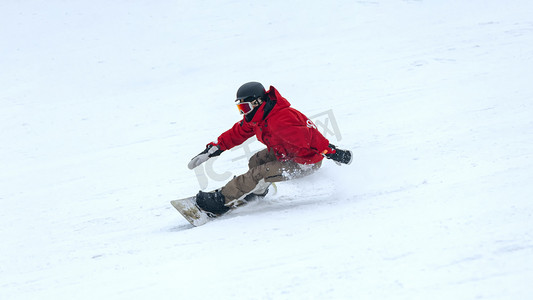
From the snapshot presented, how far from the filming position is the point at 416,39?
389 inches

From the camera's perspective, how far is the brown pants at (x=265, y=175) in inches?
182

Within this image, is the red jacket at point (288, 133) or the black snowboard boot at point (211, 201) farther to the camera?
the black snowboard boot at point (211, 201)

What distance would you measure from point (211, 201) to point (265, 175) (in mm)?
574

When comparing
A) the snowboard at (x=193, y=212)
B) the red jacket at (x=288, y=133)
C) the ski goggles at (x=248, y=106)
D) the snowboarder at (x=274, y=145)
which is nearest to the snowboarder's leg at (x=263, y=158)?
the snowboarder at (x=274, y=145)

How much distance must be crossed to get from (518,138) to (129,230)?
428cm

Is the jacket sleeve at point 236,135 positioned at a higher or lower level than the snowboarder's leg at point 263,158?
higher

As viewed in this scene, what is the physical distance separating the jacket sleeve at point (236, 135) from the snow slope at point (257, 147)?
0.67 meters

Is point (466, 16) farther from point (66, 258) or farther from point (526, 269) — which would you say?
point (66, 258)

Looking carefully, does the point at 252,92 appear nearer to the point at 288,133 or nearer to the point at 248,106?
the point at 248,106

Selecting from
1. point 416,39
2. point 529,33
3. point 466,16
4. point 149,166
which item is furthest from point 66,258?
point 466,16

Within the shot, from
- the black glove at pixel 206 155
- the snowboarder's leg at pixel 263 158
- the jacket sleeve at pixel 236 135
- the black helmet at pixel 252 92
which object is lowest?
the snowboarder's leg at pixel 263 158

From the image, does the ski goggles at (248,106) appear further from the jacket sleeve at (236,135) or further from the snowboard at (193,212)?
the snowboard at (193,212)

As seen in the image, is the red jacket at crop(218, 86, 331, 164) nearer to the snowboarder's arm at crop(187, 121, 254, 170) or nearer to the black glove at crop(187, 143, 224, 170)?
the snowboarder's arm at crop(187, 121, 254, 170)

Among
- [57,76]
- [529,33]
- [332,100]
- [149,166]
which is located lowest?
[529,33]
